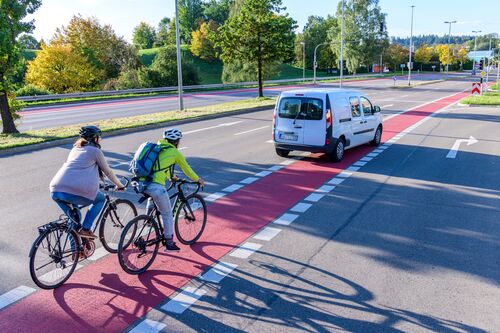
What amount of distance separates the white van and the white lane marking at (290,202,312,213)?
11.3 ft

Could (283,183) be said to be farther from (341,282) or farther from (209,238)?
(341,282)

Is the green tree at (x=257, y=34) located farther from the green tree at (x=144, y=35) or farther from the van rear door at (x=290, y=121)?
the green tree at (x=144, y=35)

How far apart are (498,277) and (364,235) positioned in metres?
1.83

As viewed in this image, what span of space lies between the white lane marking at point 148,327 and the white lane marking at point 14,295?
1.53 meters

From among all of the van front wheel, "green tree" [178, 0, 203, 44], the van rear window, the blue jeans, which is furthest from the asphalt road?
"green tree" [178, 0, 203, 44]

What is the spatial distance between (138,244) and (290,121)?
22.6 ft

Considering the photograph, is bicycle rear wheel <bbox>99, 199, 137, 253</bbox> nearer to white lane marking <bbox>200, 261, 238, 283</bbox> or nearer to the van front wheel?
white lane marking <bbox>200, 261, 238, 283</bbox>

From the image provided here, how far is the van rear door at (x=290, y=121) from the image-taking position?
442 inches

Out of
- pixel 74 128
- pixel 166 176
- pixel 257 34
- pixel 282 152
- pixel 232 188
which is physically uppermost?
pixel 257 34

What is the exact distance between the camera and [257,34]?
29.9m

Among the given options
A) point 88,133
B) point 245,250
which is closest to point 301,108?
point 245,250

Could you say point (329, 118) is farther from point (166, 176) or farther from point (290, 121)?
point (166, 176)

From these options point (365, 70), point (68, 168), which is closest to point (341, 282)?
point (68, 168)

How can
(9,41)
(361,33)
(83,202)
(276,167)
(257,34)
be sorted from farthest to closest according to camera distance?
(361,33)
(257,34)
(9,41)
(276,167)
(83,202)
